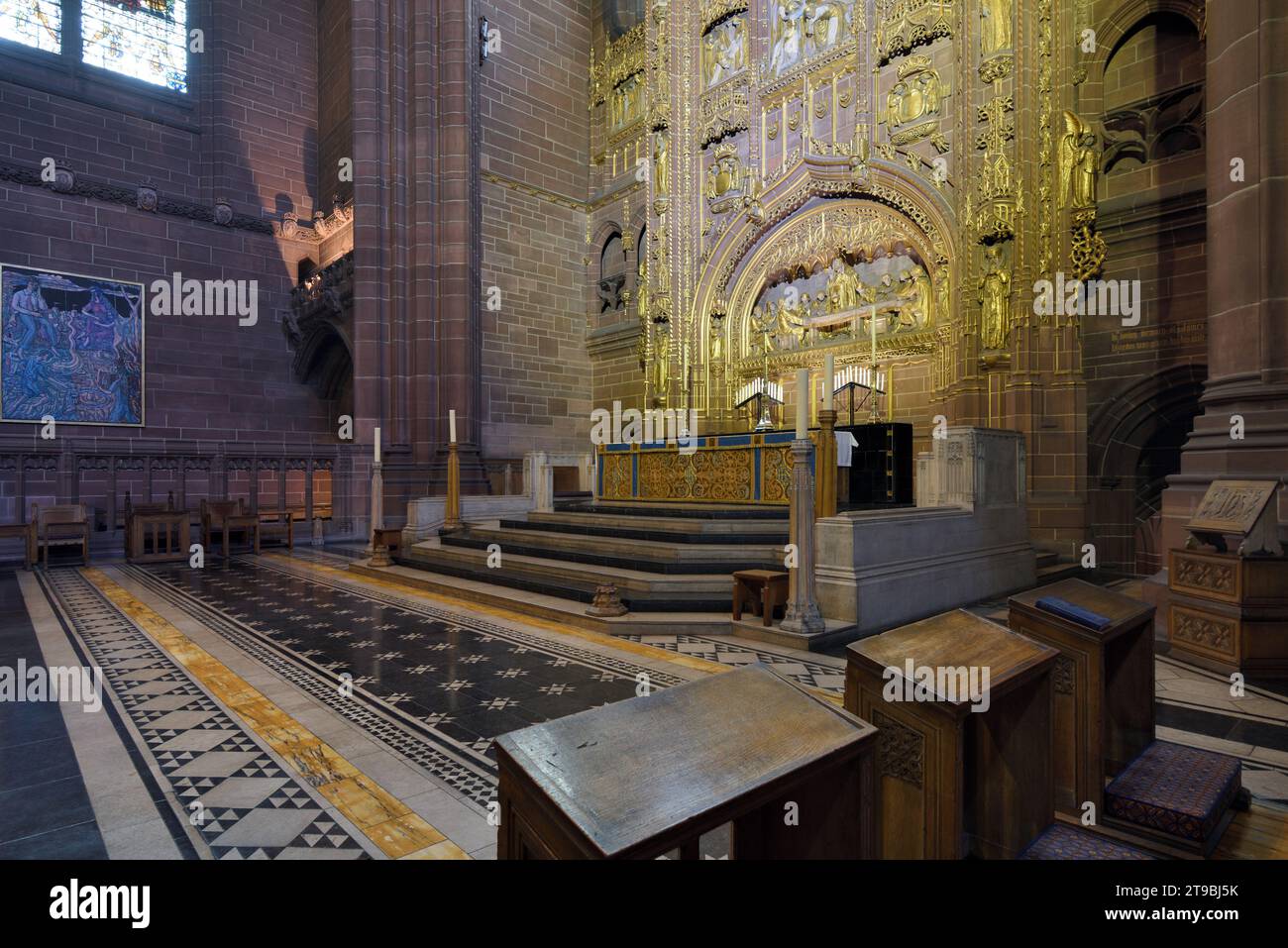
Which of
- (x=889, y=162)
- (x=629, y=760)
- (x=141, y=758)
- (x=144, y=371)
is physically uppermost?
(x=889, y=162)

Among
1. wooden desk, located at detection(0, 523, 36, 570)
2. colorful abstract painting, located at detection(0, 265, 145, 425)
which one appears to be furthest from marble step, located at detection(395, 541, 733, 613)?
colorful abstract painting, located at detection(0, 265, 145, 425)

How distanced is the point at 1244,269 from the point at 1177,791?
4.97 metres

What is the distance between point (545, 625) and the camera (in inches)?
231

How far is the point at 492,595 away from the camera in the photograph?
271 inches

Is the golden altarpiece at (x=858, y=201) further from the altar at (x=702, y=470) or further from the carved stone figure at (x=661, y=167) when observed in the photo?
the altar at (x=702, y=470)

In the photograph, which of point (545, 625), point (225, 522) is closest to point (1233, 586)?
point (545, 625)

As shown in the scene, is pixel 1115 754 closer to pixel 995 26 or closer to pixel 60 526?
pixel 995 26

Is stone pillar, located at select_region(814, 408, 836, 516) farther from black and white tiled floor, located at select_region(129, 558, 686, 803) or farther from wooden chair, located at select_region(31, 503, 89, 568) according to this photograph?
wooden chair, located at select_region(31, 503, 89, 568)

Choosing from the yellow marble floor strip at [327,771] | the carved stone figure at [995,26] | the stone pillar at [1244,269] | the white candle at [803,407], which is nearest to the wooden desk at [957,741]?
the yellow marble floor strip at [327,771]

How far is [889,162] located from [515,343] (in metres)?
7.81

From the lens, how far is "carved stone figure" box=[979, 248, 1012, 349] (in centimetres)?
868

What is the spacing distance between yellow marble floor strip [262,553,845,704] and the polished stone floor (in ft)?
0.13
